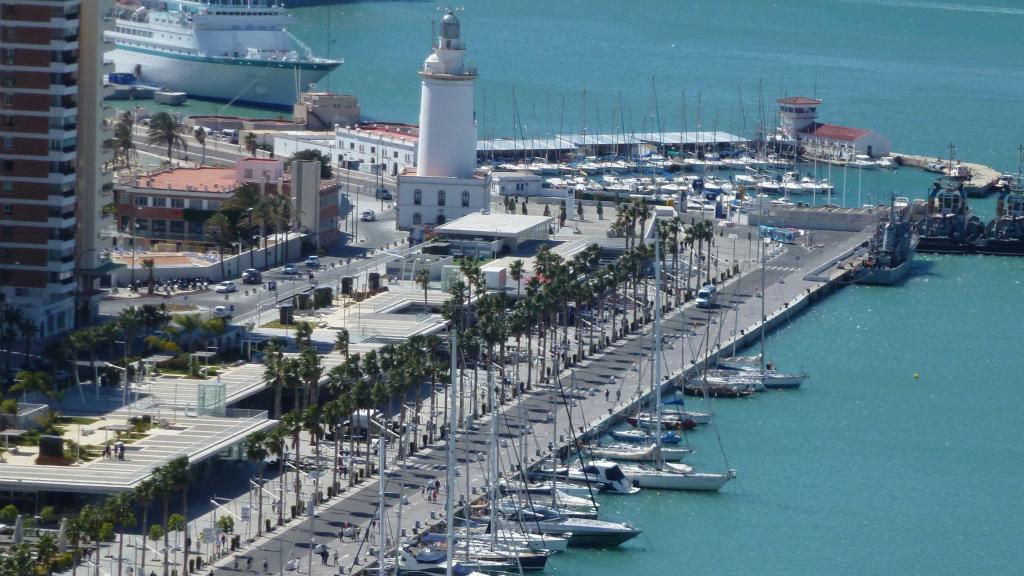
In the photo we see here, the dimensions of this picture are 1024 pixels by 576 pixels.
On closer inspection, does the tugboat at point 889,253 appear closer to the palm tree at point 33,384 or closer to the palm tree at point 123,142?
the palm tree at point 123,142

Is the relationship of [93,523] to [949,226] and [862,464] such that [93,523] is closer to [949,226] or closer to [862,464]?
[862,464]

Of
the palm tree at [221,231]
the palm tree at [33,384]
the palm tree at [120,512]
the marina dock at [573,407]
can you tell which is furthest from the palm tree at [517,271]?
the palm tree at [120,512]

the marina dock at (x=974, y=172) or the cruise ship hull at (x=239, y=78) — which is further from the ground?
the cruise ship hull at (x=239, y=78)

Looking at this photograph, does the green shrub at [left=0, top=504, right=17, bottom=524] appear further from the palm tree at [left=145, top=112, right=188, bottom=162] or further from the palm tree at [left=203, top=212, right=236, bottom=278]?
the palm tree at [left=145, top=112, right=188, bottom=162]

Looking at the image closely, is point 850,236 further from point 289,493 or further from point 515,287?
point 289,493

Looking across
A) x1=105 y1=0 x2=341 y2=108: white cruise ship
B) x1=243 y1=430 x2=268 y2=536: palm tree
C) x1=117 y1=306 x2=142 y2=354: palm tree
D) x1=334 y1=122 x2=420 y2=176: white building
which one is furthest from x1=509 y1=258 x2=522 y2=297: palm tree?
x1=105 y1=0 x2=341 y2=108: white cruise ship

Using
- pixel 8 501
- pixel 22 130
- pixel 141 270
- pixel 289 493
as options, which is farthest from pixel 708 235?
pixel 8 501

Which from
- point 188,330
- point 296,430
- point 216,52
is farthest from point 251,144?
point 296,430
